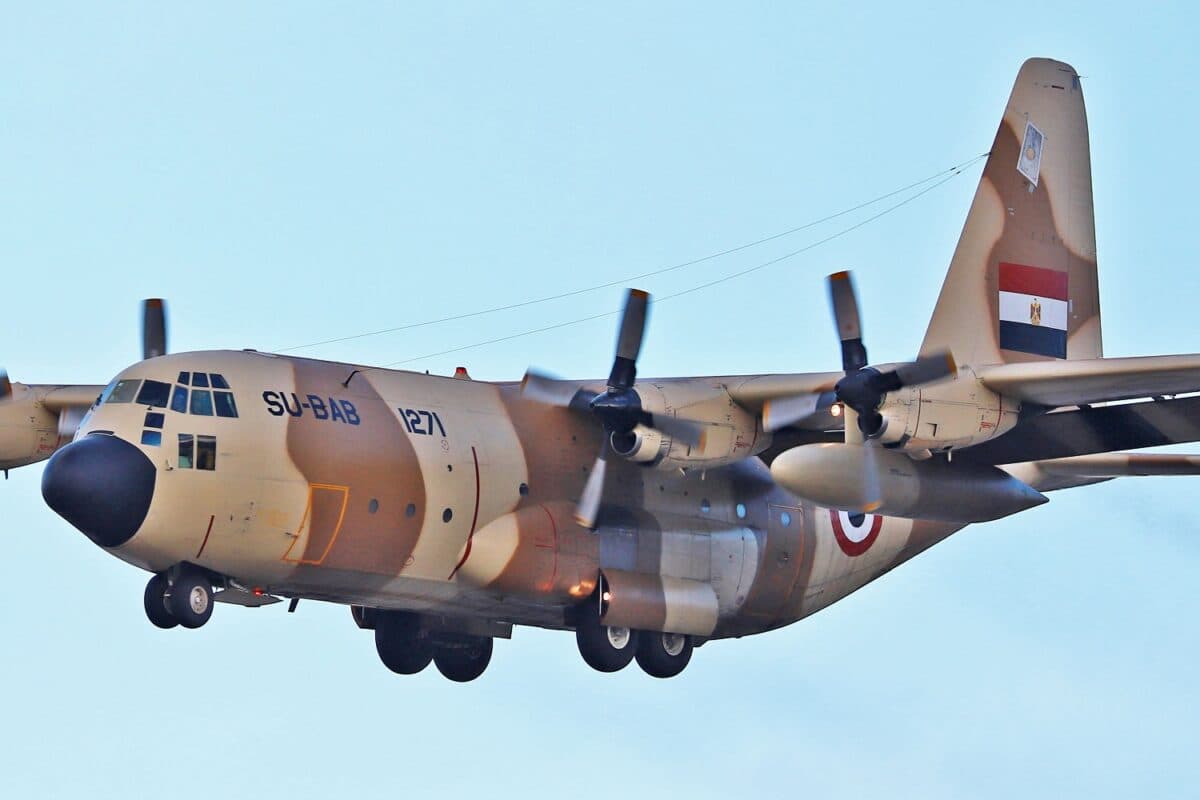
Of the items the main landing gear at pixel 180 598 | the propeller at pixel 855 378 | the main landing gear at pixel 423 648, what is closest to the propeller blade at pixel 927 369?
the propeller at pixel 855 378

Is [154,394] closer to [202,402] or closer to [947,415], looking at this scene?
[202,402]

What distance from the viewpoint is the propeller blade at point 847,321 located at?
2184 cm

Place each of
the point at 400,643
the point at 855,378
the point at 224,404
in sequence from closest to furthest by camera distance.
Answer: the point at 224,404
the point at 855,378
the point at 400,643

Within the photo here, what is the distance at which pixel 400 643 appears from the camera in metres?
23.8

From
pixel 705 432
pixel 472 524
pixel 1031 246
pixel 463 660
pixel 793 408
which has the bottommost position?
pixel 463 660

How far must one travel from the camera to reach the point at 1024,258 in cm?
2522

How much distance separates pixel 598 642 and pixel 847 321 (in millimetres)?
4420

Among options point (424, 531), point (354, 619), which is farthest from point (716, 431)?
point (354, 619)

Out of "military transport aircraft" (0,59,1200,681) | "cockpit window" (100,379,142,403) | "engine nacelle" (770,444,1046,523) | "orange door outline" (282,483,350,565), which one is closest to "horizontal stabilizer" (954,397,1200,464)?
"military transport aircraft" (0,59,1200,681)

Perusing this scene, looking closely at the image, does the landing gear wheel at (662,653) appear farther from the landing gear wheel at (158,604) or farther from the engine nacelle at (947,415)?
the landing gear wheel at (158,604)

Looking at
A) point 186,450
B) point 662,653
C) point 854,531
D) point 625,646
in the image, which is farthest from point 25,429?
point 854,531

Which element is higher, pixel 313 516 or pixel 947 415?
pixel 947 415

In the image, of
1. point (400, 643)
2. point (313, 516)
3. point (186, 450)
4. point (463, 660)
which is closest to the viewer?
point (186, 450)

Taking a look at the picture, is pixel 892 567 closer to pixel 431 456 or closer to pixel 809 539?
pixel 809 539
